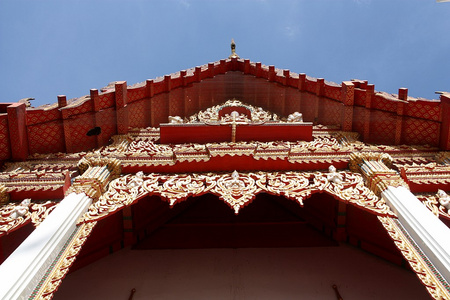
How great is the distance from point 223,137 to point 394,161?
3.47 metres

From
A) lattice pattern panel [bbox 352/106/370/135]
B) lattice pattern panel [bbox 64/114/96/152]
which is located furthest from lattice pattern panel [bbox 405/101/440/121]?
lattice pattern panel [bbox 64/114/96/152]

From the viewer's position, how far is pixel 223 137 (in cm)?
712

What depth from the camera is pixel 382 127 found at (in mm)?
7207

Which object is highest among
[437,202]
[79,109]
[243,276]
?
[79,109]

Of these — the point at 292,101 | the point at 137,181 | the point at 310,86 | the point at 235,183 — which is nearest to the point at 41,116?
the point at 137,181

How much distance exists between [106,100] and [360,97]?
6030 mm

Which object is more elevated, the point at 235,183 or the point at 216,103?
the point at 216,103

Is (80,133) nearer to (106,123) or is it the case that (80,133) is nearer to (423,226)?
(106,123)

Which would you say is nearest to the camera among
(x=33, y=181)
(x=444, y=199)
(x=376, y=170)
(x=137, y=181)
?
(x=444, y=199)

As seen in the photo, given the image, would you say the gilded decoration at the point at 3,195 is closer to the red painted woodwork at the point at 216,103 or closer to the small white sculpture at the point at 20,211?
the small white sculpture at the point at 20,211

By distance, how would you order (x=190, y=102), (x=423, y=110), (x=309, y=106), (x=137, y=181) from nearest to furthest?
(x=137, y=181), (x=423, y=110), (x=309, y=106), (x=190, y=102)

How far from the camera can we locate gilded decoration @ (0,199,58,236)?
4.49 m

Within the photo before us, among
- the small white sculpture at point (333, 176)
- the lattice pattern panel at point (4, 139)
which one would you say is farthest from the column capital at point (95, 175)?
the small white sculpture at point (333, 176)

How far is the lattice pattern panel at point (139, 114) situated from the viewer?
802 cm
